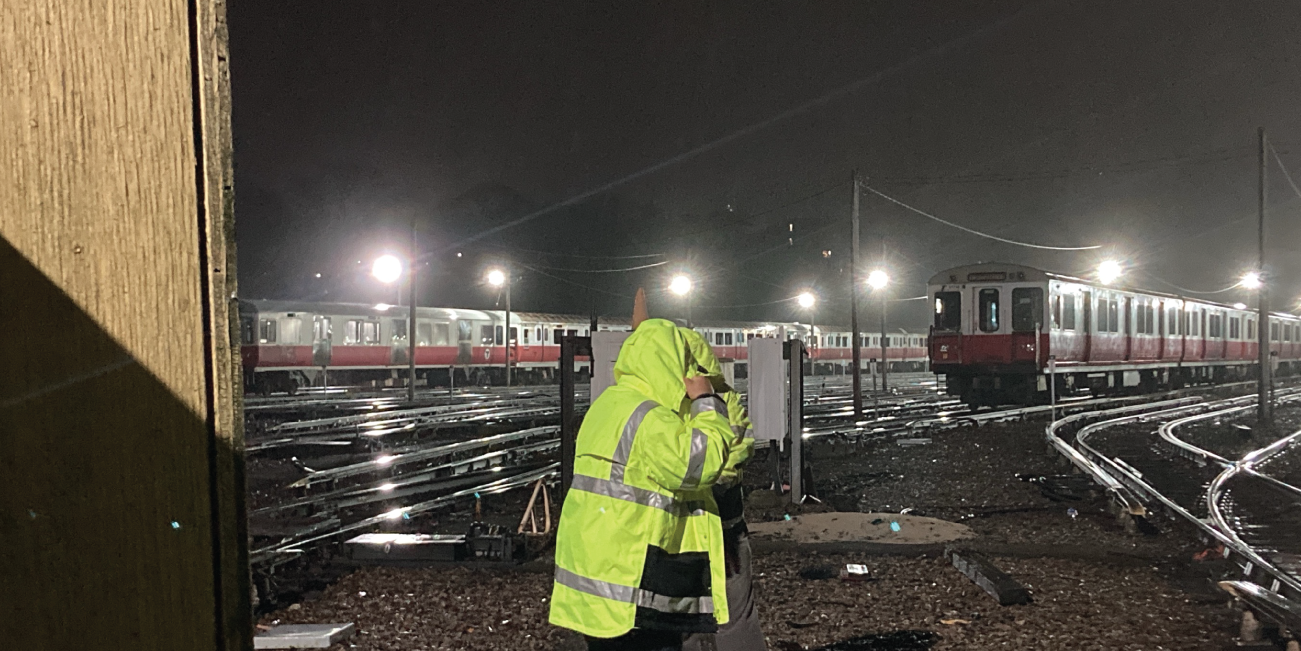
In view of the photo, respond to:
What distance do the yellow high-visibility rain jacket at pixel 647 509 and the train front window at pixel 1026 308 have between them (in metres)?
21.1

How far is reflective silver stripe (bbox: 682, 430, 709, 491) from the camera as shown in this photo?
283 cm

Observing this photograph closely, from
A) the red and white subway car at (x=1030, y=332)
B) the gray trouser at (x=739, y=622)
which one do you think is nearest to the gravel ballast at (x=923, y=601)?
the gray trouser at (x=739, y=622)

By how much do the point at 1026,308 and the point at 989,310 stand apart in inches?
34.6

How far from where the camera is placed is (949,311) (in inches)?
928

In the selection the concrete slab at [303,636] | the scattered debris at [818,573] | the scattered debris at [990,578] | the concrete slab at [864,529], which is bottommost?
the concrete slab at [864,529]

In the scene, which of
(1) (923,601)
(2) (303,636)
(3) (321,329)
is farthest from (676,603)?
(3) (321,329)

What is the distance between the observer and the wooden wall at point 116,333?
1.11m

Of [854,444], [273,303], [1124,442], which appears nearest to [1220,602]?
[854,444]

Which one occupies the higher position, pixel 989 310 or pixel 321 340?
pixel 989 310

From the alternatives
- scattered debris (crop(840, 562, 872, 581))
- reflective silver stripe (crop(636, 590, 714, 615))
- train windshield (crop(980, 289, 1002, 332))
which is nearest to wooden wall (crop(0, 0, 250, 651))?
reflective silver stripe (crop(636, 590, 714, 615))

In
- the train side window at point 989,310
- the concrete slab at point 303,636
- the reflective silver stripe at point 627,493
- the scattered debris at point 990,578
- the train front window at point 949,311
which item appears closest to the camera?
the reflective silver stripe at point 627,493

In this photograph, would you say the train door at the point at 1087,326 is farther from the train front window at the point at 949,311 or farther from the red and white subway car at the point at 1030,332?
the train front window at the point at 949,311

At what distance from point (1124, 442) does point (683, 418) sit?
1631cm

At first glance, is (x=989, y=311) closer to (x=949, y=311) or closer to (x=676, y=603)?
(x=949, y=311)
